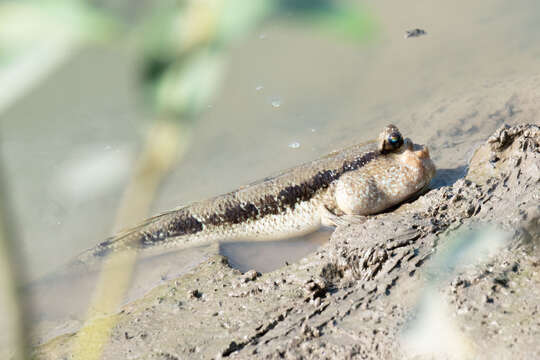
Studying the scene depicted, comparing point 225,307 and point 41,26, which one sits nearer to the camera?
point 41,26

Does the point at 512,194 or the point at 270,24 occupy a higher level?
the point at 270,24

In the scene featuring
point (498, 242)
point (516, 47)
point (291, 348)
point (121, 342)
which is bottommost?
point (121, 342)

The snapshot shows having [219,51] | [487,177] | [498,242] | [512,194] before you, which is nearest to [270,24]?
[219,51]

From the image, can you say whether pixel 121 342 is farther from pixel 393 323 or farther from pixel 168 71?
pixel 168 71

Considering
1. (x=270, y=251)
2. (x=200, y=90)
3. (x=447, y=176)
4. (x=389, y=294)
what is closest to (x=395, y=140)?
(x=447, y=176)

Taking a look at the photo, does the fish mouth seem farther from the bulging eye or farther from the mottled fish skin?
the bulging eye

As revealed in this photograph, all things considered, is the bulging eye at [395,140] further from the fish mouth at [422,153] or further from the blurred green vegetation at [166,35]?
the blurred green vegetation at [166,35]

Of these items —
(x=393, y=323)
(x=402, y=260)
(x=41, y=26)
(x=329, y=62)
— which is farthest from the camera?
(x=329, y=62)
